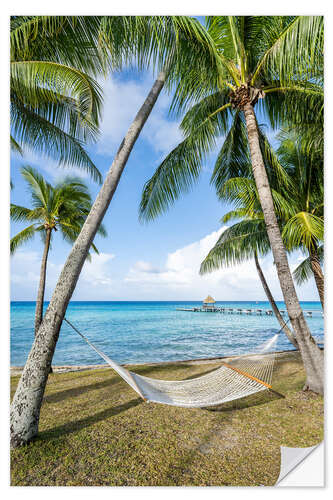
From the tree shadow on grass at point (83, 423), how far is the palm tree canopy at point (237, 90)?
193cm

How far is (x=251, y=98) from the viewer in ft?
7.36

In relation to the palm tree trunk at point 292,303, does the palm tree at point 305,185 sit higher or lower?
higher

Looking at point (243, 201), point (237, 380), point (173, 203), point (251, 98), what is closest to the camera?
point (237, 380)

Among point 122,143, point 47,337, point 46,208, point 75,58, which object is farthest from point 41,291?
point 75,58

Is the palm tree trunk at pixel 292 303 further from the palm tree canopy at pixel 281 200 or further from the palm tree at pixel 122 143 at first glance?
the palm tree at pixel 122 143

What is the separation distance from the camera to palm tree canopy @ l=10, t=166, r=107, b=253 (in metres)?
3.53

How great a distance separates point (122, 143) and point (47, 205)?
7.80 feet

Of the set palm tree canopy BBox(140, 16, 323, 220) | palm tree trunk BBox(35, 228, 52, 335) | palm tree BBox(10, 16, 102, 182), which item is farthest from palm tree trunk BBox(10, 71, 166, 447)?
palm tree trunk BBox(35, 228, 52, 335)

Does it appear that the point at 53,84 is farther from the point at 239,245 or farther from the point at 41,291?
the point at 239,245

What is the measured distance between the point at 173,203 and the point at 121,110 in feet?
3.59

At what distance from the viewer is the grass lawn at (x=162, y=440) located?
1253 millimetres

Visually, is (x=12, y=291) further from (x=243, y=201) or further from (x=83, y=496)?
(x=243, y=201)

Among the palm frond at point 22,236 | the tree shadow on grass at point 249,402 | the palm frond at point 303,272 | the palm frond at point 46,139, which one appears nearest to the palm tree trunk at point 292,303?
the tree shadow on grass at point 249,402

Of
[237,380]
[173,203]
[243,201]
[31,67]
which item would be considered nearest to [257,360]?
[237,380]
